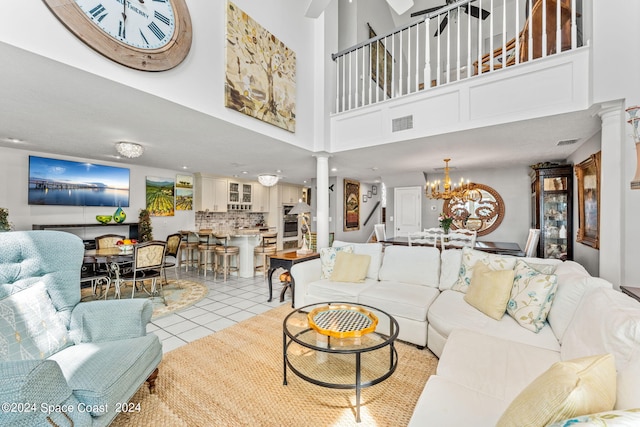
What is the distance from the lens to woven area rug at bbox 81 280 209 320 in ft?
12.0

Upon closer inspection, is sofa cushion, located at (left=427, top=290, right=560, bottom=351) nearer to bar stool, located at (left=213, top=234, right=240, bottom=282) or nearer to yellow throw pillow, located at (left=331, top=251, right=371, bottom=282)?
yellow throw pillow, located at (left=331, top=251, right=371, bottom=282)

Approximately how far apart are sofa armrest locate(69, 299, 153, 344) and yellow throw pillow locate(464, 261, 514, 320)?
269 cm

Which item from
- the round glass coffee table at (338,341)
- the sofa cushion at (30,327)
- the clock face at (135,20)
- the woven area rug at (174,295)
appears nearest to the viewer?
the sofa cushion at (30,327)

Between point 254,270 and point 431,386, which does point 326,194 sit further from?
point 431,386

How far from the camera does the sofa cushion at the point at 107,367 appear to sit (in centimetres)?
126

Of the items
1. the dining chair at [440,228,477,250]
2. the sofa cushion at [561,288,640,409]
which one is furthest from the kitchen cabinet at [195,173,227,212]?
the sofa cushion at [561,288,640,409]

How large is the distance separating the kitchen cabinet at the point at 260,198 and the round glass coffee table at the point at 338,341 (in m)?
6.58

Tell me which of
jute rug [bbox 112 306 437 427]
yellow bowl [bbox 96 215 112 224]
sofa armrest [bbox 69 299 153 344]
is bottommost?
jute rug [bbox 112 306 437 427]

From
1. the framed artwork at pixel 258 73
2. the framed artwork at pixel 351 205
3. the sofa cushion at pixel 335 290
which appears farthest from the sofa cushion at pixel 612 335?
the framed artwork at pixel 351 205

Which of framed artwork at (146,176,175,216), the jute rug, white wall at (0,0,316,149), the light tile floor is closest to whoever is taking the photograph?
the jute rug

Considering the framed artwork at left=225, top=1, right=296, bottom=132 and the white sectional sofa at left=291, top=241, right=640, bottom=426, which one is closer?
the white sectional sofa at left=291, top=241, right=640, bottom=426

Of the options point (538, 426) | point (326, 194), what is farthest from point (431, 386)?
point (326, 194)

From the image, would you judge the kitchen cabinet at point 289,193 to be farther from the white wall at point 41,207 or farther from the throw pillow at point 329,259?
the throw pillow at point 329,259

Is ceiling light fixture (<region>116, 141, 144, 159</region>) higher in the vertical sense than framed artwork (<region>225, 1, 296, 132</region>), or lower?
lower
